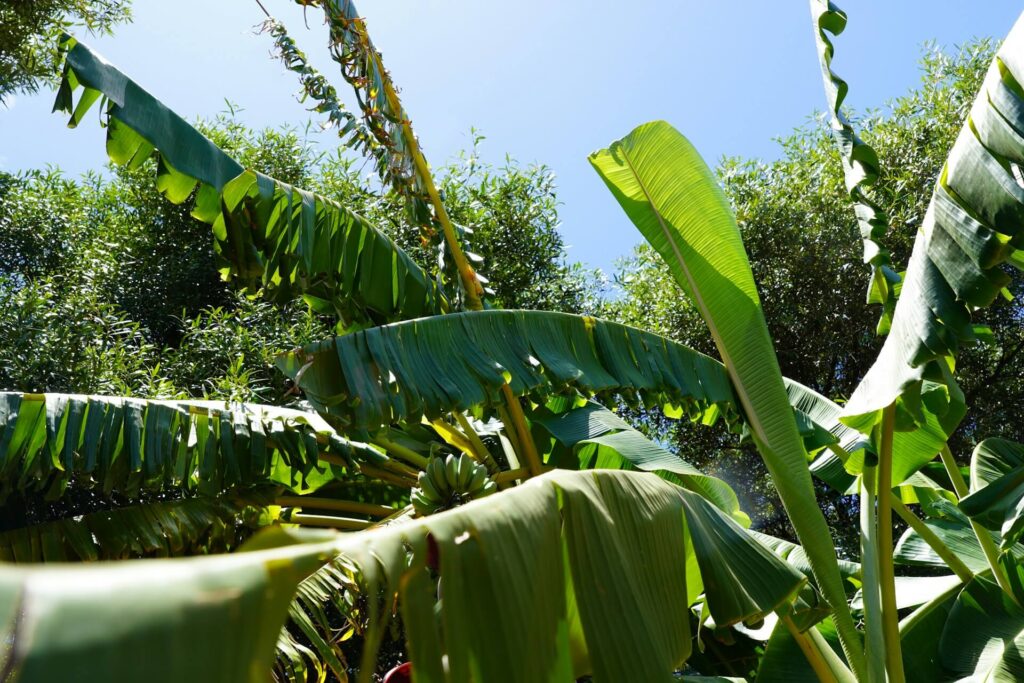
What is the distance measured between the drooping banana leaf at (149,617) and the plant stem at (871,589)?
104 inches

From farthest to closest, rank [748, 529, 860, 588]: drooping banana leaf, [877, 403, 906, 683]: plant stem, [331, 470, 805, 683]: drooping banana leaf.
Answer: [748, 529, 860, 588]: drooping banana leaf < [877, 403, 906, 683]: plant stem < [331, 470, 805, 683]: drooping banana leaf

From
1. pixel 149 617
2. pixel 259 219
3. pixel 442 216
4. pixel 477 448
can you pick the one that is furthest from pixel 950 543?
pixel 149 617

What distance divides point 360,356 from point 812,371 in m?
Result: 8.24

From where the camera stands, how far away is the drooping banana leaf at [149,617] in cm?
56

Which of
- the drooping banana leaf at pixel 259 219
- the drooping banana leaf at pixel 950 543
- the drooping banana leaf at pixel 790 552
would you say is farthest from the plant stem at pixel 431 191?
the drooping banana leaf at pixel 950 543

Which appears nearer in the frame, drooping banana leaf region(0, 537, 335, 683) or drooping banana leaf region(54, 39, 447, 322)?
drooping banana leaf region(0, 537, 335, 683)

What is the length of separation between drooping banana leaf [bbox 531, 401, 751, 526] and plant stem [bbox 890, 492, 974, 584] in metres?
0.65

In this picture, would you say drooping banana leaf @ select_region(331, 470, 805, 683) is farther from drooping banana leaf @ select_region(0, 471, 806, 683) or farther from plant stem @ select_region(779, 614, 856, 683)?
plant stem @ select_region(779, 614, 856, 683)

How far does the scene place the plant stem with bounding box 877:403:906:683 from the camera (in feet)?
9.52

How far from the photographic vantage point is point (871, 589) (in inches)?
117

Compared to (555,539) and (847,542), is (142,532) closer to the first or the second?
(555,539)

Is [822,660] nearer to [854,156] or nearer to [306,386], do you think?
[854,156]

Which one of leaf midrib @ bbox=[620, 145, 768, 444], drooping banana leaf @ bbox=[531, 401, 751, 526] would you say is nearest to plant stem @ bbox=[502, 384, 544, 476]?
drooping banana leaf @ bbox=[531, 401, 751, 526]

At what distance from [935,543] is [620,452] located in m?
1.46
